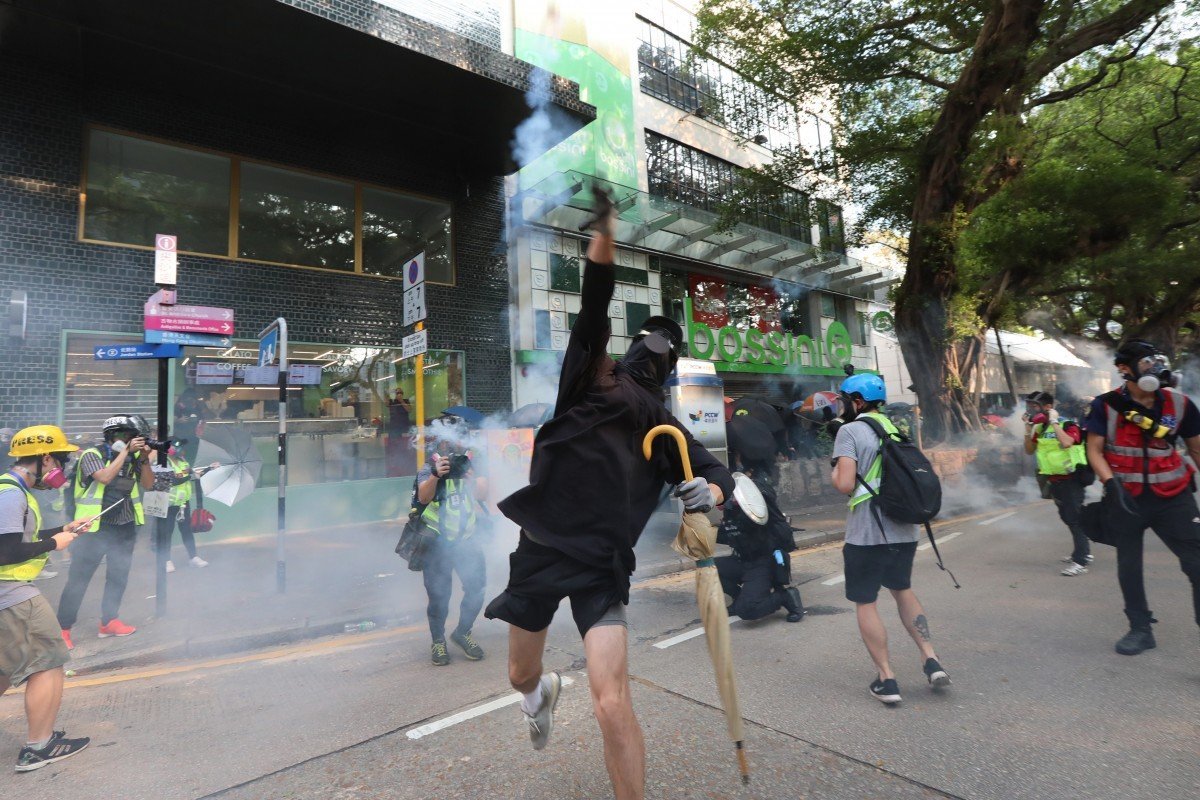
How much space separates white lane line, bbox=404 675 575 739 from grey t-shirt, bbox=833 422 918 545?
1.98 metres

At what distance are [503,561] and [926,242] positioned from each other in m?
9.68

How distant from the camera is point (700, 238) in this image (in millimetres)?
14711

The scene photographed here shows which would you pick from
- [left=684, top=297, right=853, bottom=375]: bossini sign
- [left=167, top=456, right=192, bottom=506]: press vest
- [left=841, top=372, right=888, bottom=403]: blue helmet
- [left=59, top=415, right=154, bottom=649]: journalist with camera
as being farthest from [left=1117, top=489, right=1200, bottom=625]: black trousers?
[left=684, top=297, right=853, bottom=375]: bossini sign

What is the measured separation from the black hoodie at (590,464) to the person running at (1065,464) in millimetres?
5510

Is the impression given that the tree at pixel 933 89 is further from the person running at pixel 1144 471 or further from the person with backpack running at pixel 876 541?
the person with backpack running at pixel 876 541

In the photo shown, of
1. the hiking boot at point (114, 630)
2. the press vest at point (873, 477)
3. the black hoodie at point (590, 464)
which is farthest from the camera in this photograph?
the hiking boot at point (114, 630)

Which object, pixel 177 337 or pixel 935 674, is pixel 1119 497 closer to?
pixel 935 674

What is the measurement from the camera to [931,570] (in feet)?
20.5

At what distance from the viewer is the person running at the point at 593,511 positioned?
6.72ft

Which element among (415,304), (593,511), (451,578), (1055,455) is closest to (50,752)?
(451,578)

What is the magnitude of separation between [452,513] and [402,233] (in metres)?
7.80

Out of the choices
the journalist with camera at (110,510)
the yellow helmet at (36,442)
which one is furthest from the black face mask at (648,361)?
the journalist with camera at (110,510)

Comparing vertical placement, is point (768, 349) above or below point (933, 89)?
below

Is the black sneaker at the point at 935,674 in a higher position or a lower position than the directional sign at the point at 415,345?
lower
